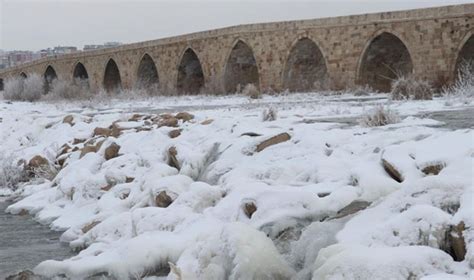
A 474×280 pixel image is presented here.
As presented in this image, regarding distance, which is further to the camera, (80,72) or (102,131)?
(80,72)

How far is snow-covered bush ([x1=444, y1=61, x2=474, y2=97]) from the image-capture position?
11281 mm

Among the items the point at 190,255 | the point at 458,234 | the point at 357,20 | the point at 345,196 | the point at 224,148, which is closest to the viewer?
the point at 458,234

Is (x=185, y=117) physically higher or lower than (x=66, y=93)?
higher

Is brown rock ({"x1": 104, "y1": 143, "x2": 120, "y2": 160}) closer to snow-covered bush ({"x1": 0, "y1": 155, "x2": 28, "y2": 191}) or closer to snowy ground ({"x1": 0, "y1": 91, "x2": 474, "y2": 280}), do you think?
snowy ground ({"x1": 0, "y1": 91, "x2": 474, "y2": 280})

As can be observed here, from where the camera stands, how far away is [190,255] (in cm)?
445

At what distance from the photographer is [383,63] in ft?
65.2

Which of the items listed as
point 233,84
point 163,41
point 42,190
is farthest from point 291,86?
point 42,190

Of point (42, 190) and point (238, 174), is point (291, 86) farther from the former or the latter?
point (238, 174)

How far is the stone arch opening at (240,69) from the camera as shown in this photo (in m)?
24.2

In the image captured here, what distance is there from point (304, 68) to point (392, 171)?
705 inches

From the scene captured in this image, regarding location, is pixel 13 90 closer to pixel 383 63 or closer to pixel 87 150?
pixel 383 63

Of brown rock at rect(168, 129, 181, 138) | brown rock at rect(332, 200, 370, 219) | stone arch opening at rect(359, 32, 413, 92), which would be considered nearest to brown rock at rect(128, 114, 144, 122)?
brown rock at rect(168, 129, 181, 138)

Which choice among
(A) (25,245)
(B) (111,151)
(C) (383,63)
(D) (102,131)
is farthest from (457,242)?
(C) (383,63)

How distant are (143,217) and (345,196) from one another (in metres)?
1.97
